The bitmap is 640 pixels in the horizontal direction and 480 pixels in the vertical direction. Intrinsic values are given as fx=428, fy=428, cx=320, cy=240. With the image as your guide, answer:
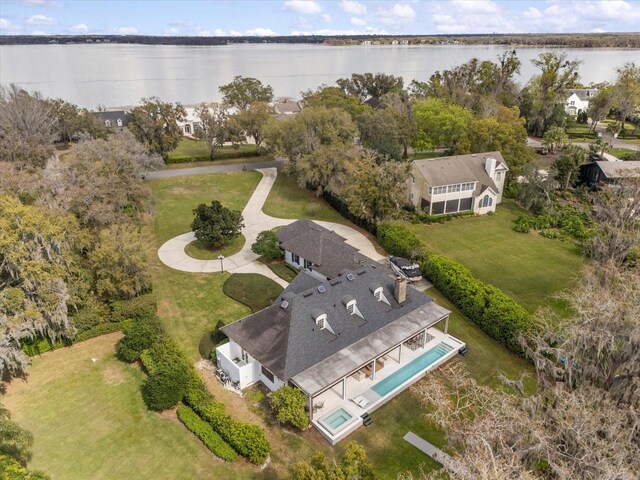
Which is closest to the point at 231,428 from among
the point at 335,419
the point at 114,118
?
the point at 335,419

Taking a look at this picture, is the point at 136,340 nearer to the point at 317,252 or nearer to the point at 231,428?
the point at 231,428

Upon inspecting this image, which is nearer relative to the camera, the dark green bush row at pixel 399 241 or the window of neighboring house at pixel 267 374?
the window of neighboring house at pixel 267 374

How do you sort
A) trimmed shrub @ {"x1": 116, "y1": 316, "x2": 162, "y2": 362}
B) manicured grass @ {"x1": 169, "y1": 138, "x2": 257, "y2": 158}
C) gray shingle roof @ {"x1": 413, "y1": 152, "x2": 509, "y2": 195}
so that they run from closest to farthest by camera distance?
trimmed shrub @ {"x1": 116, "y1": 316, "x2": 162, "y2": 362}
gray shingle roof @ {"x1": 413, "y1": 152, "x2": 509, "y2": 195}
manicured grass @ {"x1": 169, "y1": 138, "x2": 257, "y2": 158}

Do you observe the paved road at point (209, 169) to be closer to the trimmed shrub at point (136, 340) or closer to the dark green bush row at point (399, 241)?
the dark green bush row at point (399, 241)

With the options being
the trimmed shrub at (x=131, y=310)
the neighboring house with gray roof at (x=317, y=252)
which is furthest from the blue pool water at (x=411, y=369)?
the trimmed shrub at (x=131, y=310)

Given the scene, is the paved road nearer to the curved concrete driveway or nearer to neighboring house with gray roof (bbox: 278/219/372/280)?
the curved concrete driveway

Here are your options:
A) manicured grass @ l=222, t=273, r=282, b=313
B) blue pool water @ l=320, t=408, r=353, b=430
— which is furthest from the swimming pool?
manicured grass @ l=222, t=273, r=282, b=313

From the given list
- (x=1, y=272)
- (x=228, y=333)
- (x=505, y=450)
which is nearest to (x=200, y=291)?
(x=228, y=333)
